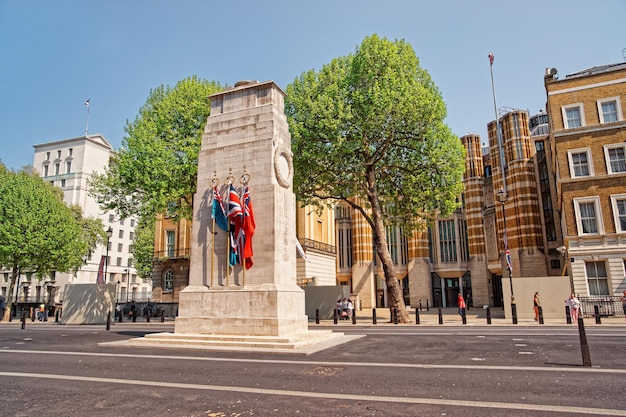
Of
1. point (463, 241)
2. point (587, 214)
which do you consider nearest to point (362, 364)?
point (587, 214)

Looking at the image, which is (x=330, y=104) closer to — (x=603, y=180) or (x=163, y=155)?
(x=163, y=155)

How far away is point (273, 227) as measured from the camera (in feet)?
42.9

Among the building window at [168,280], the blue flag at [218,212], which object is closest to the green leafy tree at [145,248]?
the building window at [168,280]

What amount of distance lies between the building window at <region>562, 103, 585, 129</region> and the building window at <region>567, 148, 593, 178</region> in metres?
1.79

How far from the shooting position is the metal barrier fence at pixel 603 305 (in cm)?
2338

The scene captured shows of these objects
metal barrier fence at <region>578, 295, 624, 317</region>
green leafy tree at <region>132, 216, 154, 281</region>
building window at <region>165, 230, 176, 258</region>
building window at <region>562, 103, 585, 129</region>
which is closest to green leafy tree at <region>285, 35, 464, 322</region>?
building window at <region>562, 103, 585, 129</region>

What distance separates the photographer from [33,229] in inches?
1308

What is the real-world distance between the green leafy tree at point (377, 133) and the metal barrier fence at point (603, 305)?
9961mm

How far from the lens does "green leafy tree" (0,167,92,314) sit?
3206cm

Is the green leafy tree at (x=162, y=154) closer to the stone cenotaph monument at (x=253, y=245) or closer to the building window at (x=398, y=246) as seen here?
the stone cenotaph monument at (x=253, y=245)

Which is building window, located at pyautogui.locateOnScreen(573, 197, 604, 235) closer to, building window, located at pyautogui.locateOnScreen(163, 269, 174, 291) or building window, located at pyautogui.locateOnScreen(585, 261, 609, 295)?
building window, located at pyautogui.locateOnScreen(585, 261, 609, 295)

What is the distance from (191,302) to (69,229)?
28.3m

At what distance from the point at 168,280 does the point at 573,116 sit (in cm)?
3697

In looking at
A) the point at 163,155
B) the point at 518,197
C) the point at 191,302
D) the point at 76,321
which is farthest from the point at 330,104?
the point at 518,197
